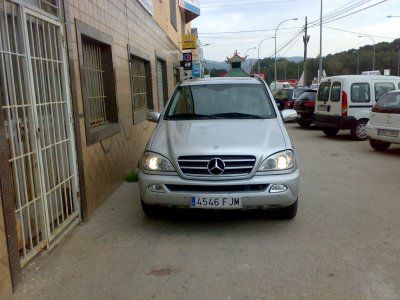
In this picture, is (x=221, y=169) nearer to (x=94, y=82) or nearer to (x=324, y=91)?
(x=94, y=82)

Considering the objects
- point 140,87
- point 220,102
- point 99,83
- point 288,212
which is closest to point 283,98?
point 140,87

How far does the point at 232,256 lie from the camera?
4113 mm

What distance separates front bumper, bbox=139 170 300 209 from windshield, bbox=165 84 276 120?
1.23 metres

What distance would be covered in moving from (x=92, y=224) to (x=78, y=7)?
2.84m

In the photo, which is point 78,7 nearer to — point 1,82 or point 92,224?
point 1,82

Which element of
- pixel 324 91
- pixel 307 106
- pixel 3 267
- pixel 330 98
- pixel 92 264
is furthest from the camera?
pixel 307 106

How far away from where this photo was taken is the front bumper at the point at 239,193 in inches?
176

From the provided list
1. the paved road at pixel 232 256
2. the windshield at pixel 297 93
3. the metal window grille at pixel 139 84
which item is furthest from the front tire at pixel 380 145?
the windshield at pixel 297 93

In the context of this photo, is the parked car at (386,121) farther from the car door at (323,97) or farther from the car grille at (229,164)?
the car grille at (229,164)

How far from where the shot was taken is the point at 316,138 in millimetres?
13789

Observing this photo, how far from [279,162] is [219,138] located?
0.72 meters

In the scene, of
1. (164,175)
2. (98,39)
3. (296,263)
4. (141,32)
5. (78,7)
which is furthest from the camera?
(141,32)

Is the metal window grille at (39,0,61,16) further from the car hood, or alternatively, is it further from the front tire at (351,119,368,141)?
the front tire at (351,119,368,141)

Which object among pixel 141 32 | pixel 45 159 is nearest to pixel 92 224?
pixel 45 159
